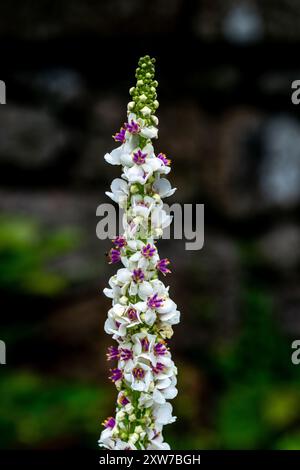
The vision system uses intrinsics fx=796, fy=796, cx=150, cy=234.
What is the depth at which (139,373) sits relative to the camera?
990mm

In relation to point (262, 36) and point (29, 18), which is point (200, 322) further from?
point (29, 18)

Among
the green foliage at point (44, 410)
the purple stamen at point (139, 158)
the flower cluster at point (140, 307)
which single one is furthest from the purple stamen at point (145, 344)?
the green foliage at point (44, 410)

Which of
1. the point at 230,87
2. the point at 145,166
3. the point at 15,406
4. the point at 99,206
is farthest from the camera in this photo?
the point at 230,87

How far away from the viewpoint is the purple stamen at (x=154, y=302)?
0.99m

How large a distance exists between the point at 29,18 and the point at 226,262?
5.20 ft

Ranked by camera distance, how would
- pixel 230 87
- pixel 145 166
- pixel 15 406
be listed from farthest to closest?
pixel 230 87 → pixel 15 406 → pixel 145 166

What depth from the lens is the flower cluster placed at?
0.99 meters

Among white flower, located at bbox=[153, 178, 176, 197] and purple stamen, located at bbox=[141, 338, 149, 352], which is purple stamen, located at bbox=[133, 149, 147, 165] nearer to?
white flower, located at bbox=[153, 178, 176, 197]

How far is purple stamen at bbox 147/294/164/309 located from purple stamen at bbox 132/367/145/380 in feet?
0.26

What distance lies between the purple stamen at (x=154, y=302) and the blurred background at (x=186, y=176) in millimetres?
2711

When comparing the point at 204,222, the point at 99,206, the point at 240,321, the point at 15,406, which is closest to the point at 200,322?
the point at 240,321

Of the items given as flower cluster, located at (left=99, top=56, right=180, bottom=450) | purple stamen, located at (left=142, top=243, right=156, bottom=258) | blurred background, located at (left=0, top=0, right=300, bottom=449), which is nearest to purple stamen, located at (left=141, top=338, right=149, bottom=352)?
flower cluster, located at (left=99, top=56, right=180, bottom=450)

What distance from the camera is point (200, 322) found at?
410 centimetres

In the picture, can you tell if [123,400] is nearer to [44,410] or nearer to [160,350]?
[160,350]
